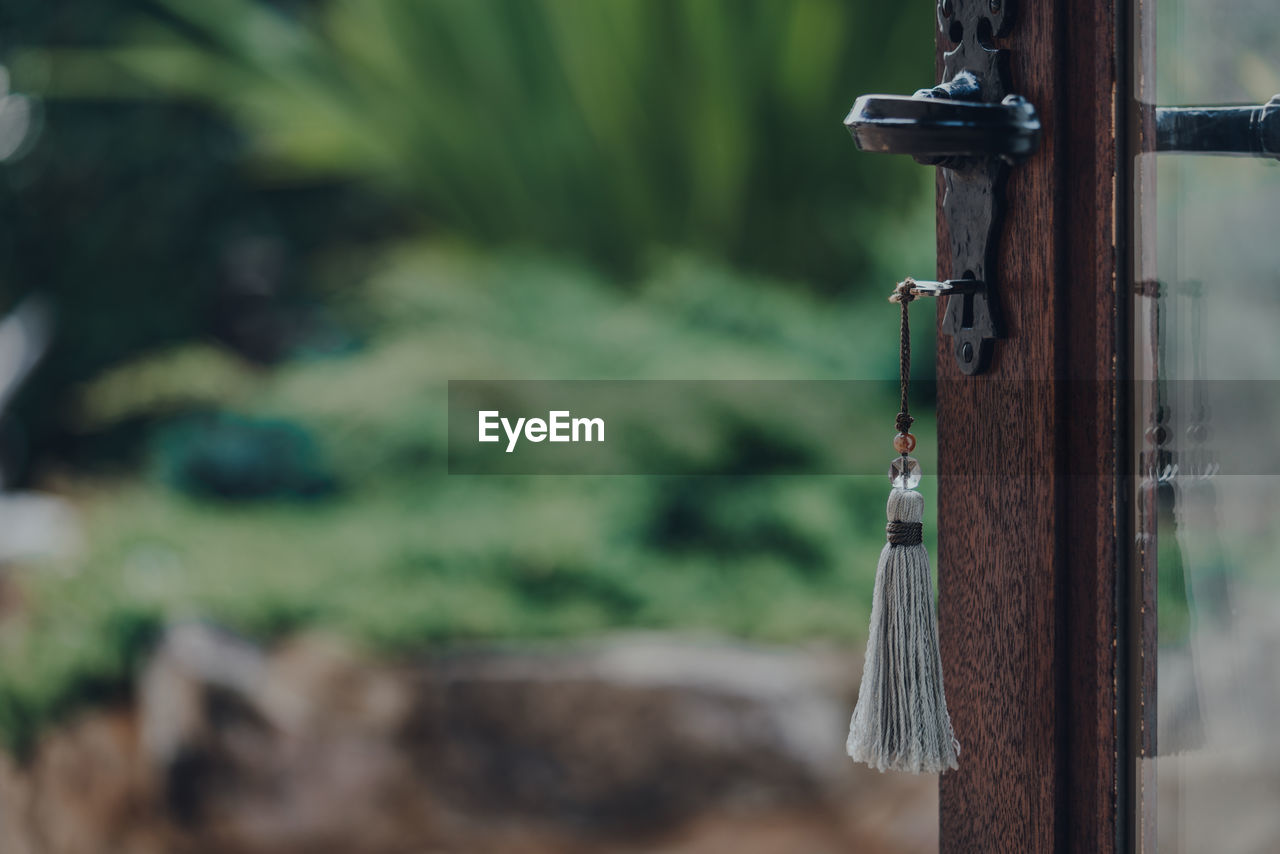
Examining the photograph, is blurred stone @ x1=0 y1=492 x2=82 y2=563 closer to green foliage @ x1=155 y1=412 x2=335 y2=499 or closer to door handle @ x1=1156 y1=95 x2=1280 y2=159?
green foliage @ x1=155 y1=412 x2=335 y2=499

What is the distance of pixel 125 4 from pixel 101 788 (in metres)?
1.89

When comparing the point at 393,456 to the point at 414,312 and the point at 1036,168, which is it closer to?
the point at 414,312

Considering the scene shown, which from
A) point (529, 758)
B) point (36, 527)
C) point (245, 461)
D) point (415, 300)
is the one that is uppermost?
point (415, 300)

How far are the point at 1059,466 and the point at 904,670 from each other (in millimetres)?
92

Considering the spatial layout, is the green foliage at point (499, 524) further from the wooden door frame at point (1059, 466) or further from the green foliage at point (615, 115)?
the wooden door frame at point (1059, 466)

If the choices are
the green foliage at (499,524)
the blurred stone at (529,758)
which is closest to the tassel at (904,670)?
the blurred stone at (529,758)

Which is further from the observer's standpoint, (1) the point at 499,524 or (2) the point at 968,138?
(1) the point at 499,524

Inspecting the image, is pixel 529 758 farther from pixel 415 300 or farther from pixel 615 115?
pixel 615 115

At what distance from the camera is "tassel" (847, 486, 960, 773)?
1.27 ft

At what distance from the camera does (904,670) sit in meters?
0.40

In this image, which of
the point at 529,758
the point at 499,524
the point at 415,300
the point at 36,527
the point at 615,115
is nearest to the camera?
the point at 529,758

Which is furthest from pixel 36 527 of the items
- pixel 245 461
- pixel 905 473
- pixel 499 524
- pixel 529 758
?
pixel 905 473

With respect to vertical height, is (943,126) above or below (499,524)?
above

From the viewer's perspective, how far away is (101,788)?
5.10 ft
